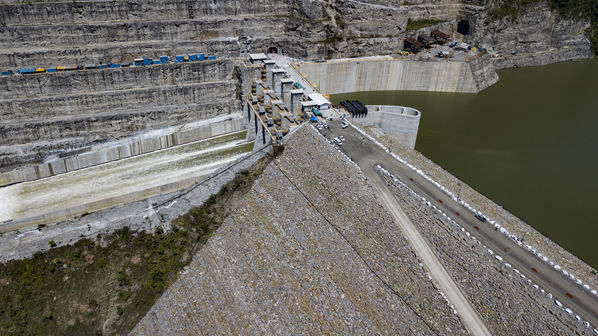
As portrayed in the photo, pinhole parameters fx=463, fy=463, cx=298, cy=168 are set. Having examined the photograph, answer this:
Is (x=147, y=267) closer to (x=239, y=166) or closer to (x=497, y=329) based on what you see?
(x=239, y=166)

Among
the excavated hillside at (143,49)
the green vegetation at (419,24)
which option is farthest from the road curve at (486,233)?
the green vegetation at (419,24)

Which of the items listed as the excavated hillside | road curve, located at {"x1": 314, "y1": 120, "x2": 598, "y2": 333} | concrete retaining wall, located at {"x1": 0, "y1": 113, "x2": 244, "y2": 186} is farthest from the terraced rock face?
road curve, located at {"x1": 314, "y1": 120, "x2": 598, "y2": 333}

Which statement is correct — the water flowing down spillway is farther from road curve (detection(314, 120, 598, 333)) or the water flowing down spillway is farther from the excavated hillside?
road curve (detection(314, 120, 598, 333))

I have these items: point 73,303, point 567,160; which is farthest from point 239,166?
point 567,160

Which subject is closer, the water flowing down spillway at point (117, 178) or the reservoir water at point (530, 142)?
the reservoir water at point (530, 142)

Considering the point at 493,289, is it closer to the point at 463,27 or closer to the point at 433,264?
the point at 433,264

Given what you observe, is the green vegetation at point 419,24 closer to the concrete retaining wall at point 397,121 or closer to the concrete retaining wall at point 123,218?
the concrete retaining wall at point 397,121
